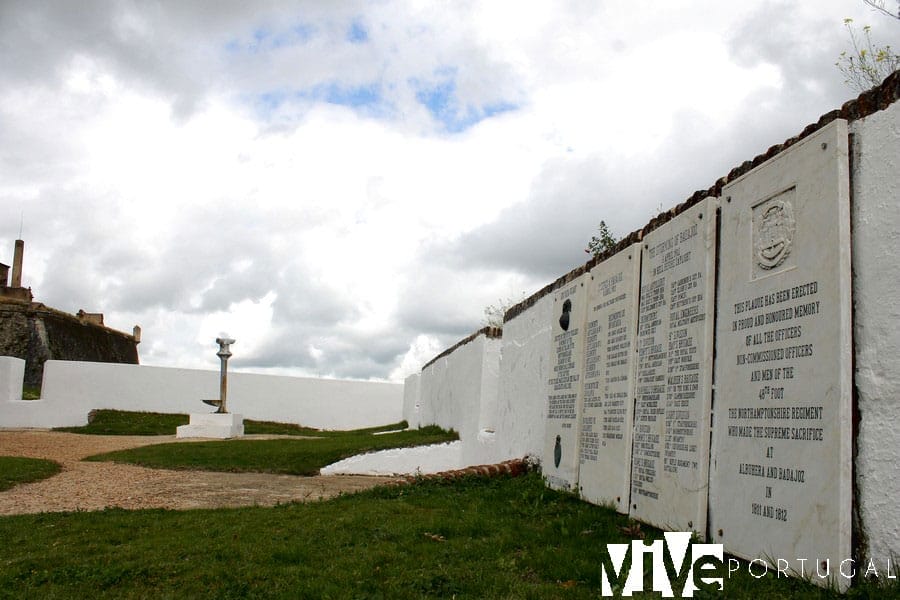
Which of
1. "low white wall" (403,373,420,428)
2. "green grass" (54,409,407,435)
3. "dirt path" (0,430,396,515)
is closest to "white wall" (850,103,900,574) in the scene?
"dirt path" (0,430,396,515)

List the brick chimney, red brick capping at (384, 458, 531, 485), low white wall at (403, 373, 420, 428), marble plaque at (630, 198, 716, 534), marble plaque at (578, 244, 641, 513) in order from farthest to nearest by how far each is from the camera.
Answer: the brick chimney < low white wall at (403, 373, 420, 428) < red brick capping at (384, 458, 531, 485) < marble plaque at (578, 244, 641, 513) < marble plaque at (630, 198, 716, 534)

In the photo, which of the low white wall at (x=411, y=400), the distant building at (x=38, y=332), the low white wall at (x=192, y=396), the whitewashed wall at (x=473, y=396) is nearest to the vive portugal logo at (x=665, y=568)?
the whitewashed wall at (x=473, y=396)

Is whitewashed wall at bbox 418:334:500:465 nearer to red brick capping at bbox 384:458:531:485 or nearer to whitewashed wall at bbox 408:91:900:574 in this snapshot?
red brick capping at bbox 384:458:531:485

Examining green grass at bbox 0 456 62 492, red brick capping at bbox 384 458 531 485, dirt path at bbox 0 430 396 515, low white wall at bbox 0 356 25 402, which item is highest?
low white wall at bbox 0 356 25 402

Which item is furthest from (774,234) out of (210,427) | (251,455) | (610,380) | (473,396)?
(210,427)

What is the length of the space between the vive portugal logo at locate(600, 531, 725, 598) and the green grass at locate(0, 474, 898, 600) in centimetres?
8

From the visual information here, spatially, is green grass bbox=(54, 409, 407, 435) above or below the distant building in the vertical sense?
below

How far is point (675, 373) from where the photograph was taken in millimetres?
4211

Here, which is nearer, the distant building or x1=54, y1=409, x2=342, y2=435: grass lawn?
x1=54, y1=409, x2=342, y2=435: grass lawn

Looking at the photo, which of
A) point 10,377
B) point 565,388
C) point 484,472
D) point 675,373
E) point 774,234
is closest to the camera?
point 774,234

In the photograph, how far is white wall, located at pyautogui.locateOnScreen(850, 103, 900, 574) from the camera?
2744mm

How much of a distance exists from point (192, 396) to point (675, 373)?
23.9 meters

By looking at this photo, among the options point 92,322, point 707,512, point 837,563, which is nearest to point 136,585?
point 707,512

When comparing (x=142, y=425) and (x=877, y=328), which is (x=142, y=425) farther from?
(x=877, y=328)
